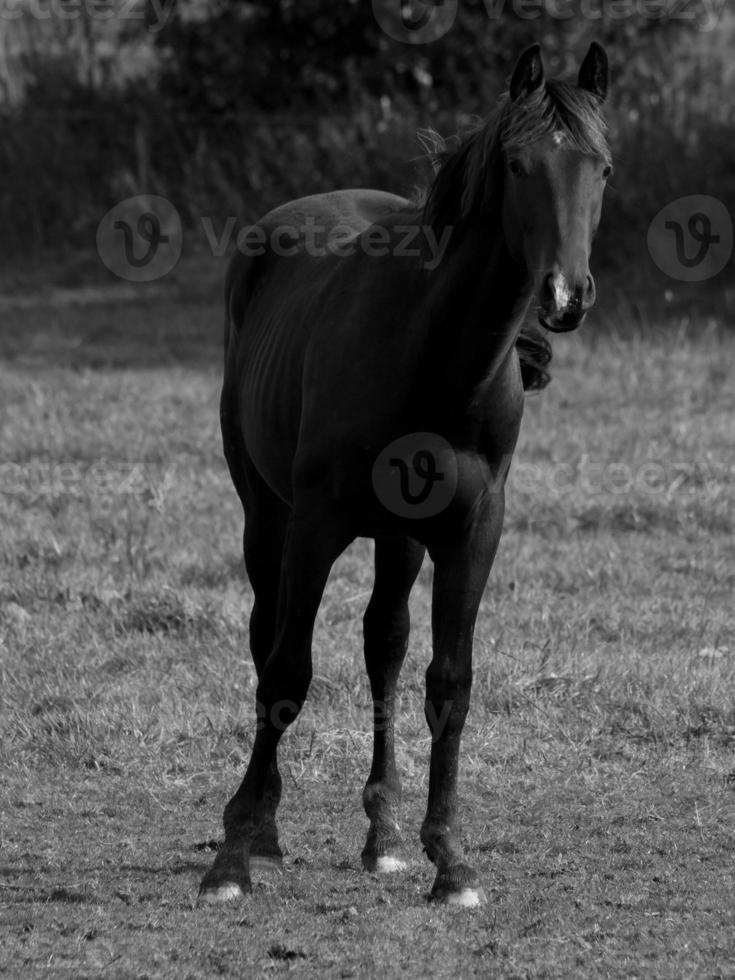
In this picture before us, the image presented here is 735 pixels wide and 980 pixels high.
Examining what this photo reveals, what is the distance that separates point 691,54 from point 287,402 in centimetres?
1375

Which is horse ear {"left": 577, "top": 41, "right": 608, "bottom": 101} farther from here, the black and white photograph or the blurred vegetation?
the blurred vegetation

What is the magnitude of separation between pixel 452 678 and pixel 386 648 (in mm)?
637

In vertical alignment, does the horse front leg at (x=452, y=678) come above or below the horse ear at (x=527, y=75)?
below

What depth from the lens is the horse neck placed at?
3.95 metres

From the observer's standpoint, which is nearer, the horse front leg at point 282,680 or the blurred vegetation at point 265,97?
the horse front leg at point 282,680

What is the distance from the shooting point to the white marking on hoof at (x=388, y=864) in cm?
438

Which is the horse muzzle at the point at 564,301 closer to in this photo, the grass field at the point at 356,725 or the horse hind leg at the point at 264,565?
the grass field at the point at 356,725

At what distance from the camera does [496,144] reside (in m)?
3.78

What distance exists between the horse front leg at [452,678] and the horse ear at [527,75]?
1.06 m

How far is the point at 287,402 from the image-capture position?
4.53 meters

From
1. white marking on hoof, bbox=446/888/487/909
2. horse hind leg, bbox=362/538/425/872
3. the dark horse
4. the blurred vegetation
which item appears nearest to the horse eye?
the dark horse

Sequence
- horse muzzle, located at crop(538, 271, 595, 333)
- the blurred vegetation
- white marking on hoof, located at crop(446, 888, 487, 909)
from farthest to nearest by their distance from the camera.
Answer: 1. the blurred vegetation
2. white marking on hoof, located at crop(446, 888, 487, 909)
3. horse muzzle, located at crop(538, 271, 595, 333)

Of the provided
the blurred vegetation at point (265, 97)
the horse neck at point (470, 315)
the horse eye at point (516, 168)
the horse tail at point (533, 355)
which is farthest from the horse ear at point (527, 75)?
the blurred vegetation at point (265, 97)

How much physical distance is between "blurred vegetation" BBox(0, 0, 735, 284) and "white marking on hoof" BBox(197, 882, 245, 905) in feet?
38.6
